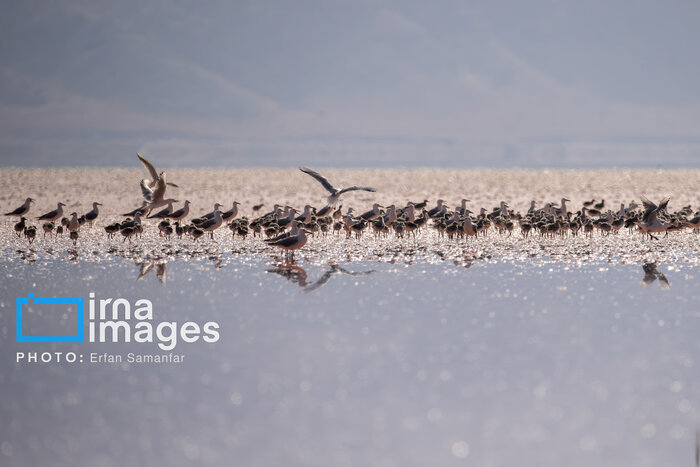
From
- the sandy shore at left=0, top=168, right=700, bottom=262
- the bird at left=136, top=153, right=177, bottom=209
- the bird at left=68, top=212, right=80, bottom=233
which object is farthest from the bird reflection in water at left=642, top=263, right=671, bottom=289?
the bird at left=68, top=212, right=80, bottom=233

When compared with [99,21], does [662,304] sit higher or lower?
lower

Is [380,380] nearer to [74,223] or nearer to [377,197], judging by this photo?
[74,223]

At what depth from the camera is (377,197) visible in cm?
3669

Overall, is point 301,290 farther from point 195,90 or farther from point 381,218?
point 195,90

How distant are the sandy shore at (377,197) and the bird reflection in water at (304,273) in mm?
1220

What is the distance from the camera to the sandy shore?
20.0m

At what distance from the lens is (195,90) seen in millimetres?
175000

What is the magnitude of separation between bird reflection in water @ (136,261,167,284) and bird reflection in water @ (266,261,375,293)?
1921 mm

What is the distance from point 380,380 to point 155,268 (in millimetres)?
8623

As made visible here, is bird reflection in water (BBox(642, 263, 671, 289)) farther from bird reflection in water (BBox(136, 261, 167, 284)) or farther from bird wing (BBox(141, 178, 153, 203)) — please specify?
bird wing (BBox(141, 178, 153, 203))

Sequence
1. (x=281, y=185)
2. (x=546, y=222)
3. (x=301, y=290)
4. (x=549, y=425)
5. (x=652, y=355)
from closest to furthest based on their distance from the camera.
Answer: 1. (x=549, y=425)
2. (x=652, y=355)
3. (x=301, y=290)
4. (x=546, y=222)
5. (x=281, y=185)

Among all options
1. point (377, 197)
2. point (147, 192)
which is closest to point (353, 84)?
point (377, 197)

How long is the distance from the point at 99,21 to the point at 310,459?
198m

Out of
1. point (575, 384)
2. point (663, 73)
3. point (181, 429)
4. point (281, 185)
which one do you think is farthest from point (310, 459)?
point (663, 73)
